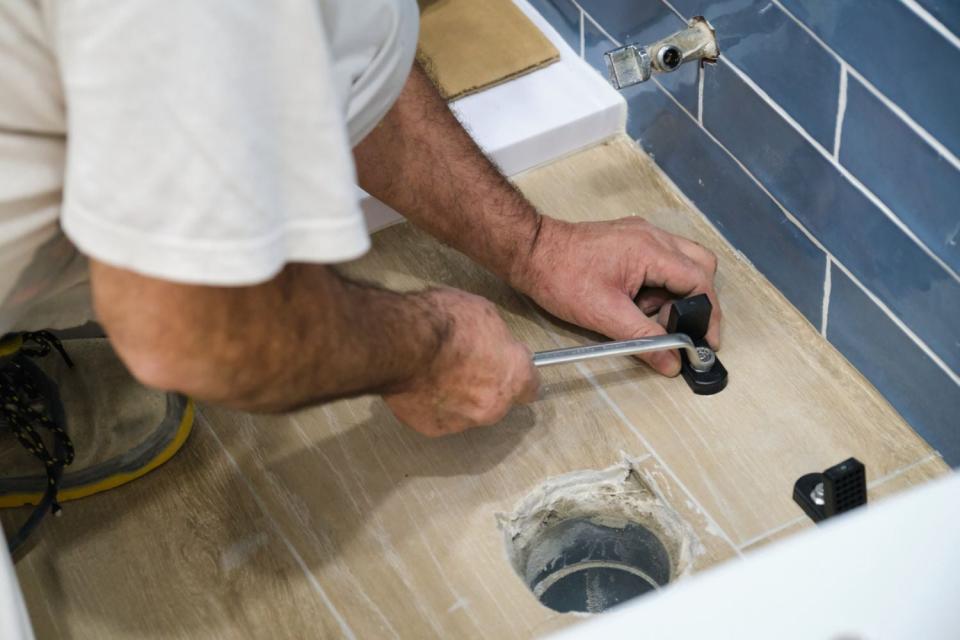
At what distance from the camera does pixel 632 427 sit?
1229mm

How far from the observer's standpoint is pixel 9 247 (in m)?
0.81

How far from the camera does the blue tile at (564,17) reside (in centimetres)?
152

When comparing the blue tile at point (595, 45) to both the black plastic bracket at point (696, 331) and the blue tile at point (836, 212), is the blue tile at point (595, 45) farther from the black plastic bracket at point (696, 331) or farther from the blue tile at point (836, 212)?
the black plastic bracket at point (696, 331)

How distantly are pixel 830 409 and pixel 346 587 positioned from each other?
517mm

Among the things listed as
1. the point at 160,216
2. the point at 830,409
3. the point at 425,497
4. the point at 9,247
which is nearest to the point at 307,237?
the point at 160,216

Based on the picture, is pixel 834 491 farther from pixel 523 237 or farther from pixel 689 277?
pixel 523 237

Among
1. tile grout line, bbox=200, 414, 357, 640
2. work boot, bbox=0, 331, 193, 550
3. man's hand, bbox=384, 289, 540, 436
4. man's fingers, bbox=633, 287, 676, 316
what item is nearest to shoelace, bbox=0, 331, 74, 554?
work boot, bbox=0, 331, 193, 550

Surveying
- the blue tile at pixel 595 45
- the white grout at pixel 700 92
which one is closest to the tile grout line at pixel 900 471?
the white grout at pixel 700 92

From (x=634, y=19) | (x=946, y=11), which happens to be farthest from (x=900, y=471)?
(x=634, y=19)

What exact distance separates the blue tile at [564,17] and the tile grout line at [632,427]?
399mm

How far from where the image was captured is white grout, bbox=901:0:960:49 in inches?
36.1

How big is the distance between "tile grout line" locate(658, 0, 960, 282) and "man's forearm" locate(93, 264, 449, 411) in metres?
0.44

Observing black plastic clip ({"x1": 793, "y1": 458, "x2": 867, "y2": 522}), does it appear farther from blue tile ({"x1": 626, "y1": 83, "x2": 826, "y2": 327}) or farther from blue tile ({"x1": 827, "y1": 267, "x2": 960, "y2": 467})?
blue tile ({"x1": 626, "y1": 83, "x2": 826, "y2": 327})

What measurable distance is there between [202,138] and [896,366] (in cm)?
78
